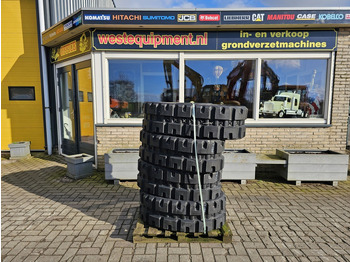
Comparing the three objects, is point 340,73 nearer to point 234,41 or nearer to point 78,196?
point 234,41

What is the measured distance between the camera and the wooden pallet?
10.1 ft

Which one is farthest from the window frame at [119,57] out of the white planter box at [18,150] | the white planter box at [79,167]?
the white planter box at [18,150]

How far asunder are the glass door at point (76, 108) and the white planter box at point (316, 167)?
533 centimetres

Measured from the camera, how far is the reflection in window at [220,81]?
21.0 feet

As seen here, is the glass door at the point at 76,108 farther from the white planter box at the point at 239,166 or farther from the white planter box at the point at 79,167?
the white planter box at the point at 239,166

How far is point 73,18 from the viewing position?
19.7ft

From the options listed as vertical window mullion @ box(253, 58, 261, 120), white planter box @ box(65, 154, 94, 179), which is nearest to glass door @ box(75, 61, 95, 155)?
white planter box @ box(65, 154, 94, 179)

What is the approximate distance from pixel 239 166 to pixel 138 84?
A: 359cm

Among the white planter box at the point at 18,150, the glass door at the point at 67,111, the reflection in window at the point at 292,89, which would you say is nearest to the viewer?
→ the reflection in window at the point at 292,89

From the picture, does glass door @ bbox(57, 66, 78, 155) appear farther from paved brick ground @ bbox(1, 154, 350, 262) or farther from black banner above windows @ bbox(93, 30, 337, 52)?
paved brick ground @ bbox(1, 154, 350, 262)

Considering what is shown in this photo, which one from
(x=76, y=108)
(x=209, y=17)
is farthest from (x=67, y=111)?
(x=209, y=17)

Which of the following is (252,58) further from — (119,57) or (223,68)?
(119,57)

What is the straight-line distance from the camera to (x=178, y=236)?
305 cm

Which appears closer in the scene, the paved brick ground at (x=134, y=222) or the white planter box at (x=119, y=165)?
the paved brick ground at (x=134, y=222)
